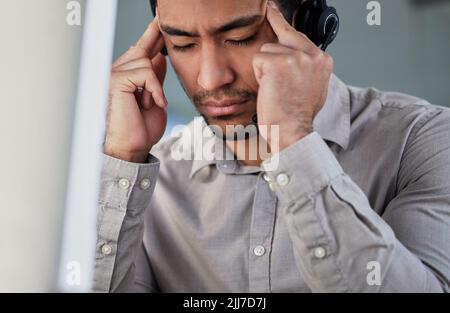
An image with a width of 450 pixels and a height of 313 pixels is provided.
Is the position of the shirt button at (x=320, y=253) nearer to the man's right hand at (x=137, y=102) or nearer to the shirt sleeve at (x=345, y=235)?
the shirt sleeve at (x=345, y=235)

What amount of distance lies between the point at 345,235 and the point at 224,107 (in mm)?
306

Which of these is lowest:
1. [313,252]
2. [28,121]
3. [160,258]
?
[160,258]

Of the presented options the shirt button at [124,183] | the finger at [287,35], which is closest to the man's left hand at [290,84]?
the finger at [287,35]

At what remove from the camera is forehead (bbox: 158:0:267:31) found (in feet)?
3.19

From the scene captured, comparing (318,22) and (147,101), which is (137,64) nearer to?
(147,101)

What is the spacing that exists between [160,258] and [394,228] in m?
0.41

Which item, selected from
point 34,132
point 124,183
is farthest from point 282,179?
point 34,132

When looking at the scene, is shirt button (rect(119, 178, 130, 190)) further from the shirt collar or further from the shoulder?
the shoulder

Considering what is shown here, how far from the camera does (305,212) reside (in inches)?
33.4

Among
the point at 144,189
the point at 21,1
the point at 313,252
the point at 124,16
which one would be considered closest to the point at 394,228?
the point at 313,252

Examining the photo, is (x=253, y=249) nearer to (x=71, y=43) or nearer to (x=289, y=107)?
(x=289, y=107)

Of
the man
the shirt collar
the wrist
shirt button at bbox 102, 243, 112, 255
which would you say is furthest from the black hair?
shirt button at bbox 102, 243, 112, 255

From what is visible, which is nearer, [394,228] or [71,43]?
[394,228]

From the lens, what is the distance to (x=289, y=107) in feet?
2.91
